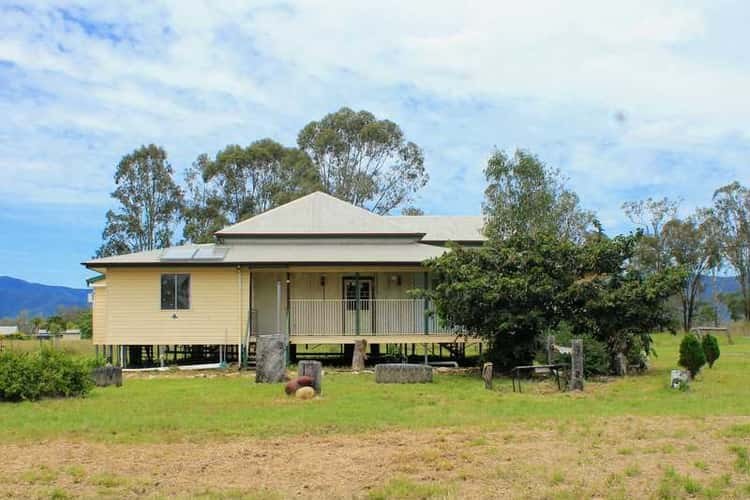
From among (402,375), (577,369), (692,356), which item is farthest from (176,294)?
(692,356)

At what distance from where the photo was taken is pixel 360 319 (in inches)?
969

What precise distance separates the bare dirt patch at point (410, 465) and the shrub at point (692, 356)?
7.53 m

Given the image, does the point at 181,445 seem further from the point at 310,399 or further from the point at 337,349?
the point at 337,349

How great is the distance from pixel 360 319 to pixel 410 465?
1549cm

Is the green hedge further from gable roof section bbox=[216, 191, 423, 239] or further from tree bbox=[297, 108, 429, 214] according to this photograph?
tree bbox=[297, 108, 429, 214]

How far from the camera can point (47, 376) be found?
1532cm

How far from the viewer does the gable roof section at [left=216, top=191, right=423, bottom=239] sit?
1055 inches

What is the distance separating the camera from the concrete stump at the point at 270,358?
1870cm

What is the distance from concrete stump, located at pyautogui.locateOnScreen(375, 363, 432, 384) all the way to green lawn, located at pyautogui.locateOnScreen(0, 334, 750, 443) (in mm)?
404

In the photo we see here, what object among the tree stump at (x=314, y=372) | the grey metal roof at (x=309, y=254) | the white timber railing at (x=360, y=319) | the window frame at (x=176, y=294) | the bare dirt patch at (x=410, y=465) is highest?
the grey metal roof at (x=309, y=254)

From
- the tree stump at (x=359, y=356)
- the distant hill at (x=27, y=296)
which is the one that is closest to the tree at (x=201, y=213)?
the tree stump at (x=359, y=356)

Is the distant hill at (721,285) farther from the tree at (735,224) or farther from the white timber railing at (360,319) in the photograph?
the white timber railing at (360,319)

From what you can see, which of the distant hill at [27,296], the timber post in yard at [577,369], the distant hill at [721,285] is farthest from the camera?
the distant hill at [27,296]

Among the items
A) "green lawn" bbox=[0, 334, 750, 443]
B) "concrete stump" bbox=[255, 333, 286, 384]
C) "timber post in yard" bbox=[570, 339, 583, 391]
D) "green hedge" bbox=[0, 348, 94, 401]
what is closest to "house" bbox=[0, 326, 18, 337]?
"green lawn" bbox=[0, 334, 750, 443]
